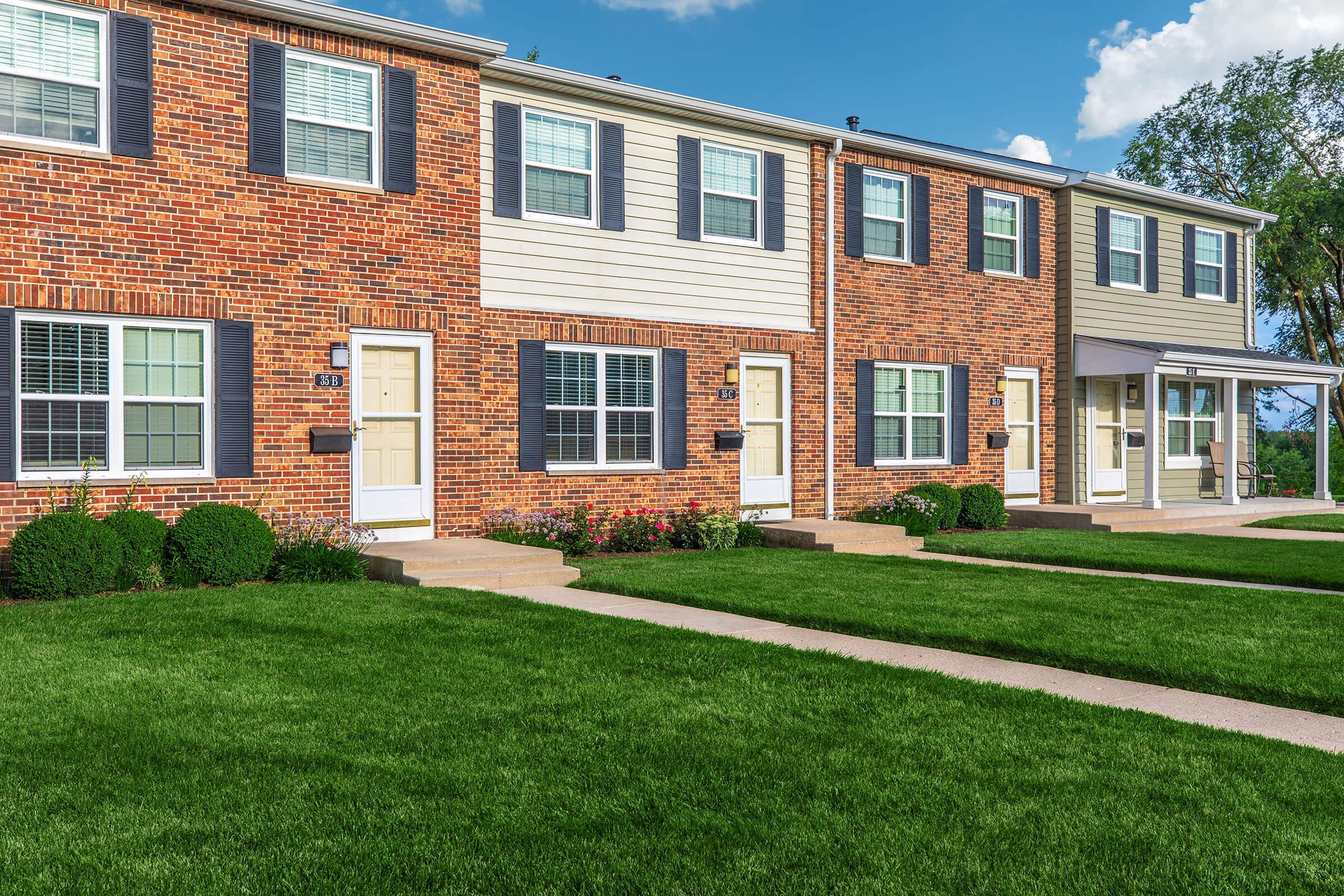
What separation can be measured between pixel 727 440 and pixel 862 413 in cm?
236

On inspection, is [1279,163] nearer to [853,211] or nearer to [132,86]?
[853,211]

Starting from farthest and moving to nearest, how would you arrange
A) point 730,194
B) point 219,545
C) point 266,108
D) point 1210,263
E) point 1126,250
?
point 1210,263 → point 1126,250 → point 730,194 → point 266,108 → point 219,545

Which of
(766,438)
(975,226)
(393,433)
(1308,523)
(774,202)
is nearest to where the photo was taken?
(393,433)

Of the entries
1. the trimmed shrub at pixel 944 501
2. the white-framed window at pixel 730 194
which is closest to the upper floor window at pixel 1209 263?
the trimmed shrub at pixel 944 501

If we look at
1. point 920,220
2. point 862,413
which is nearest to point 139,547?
point 862,413

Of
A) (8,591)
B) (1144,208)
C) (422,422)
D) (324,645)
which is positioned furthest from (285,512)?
(1144,208)

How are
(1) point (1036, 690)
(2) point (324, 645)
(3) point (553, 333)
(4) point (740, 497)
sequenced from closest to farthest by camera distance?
(1) point (1036, 690), (2) point (324, 645), (3) point (553, 333), (4) point (740, 497)

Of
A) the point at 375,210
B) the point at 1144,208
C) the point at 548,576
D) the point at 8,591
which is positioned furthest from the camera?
the point at 1144,208

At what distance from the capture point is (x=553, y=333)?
1229cm

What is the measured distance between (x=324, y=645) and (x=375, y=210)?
5.78 m

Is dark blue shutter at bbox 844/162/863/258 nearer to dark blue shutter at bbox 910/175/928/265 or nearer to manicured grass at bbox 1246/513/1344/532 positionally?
dark blue shutter at bbox 910/175/928/265

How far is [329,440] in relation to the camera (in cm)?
1066

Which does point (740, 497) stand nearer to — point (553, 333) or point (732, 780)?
point (553, 333)

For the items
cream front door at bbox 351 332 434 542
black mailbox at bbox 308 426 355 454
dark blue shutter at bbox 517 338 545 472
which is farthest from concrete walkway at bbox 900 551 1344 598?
black mailbox at bbox 308 426 355 454
